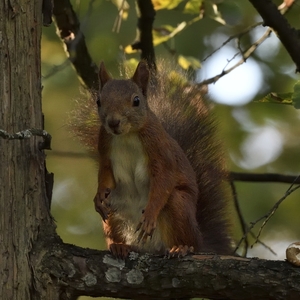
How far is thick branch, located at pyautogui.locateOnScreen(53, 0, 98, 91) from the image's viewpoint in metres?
3.18

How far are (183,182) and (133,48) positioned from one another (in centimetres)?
85

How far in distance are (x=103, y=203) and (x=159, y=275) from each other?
0.52 m

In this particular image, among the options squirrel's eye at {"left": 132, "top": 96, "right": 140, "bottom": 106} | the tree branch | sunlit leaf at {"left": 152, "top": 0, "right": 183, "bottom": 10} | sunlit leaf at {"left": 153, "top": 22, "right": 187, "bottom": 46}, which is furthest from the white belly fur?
sunlit leaf at {"left": 153, "top": 22, "right": 187, "bottom": 46}

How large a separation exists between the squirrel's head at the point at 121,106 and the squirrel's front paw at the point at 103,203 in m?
0.23

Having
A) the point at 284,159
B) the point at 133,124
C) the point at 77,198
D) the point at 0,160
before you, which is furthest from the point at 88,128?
the point at 284,159

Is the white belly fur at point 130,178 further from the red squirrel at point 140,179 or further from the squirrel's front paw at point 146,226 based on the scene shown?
the squirrel's front paw at point 146,226

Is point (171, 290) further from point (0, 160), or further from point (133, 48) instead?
point (133, 48)

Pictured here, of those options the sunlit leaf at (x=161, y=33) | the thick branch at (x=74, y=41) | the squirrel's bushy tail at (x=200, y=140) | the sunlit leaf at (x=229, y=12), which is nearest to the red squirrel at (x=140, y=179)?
the squirrel's bushy tail at (x=200, y=140)

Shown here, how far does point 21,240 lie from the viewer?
2211mm

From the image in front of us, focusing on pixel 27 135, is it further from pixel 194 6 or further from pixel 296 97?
pixel 194 6

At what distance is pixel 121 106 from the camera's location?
2.60 metres

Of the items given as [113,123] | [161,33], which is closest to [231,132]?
[161,33]

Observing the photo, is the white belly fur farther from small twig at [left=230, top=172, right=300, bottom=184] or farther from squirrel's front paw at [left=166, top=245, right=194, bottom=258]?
small twig at [left=230, top=172, right=300, bottom=184]

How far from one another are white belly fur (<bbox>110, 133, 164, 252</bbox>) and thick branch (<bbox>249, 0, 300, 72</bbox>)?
0.75 meters
